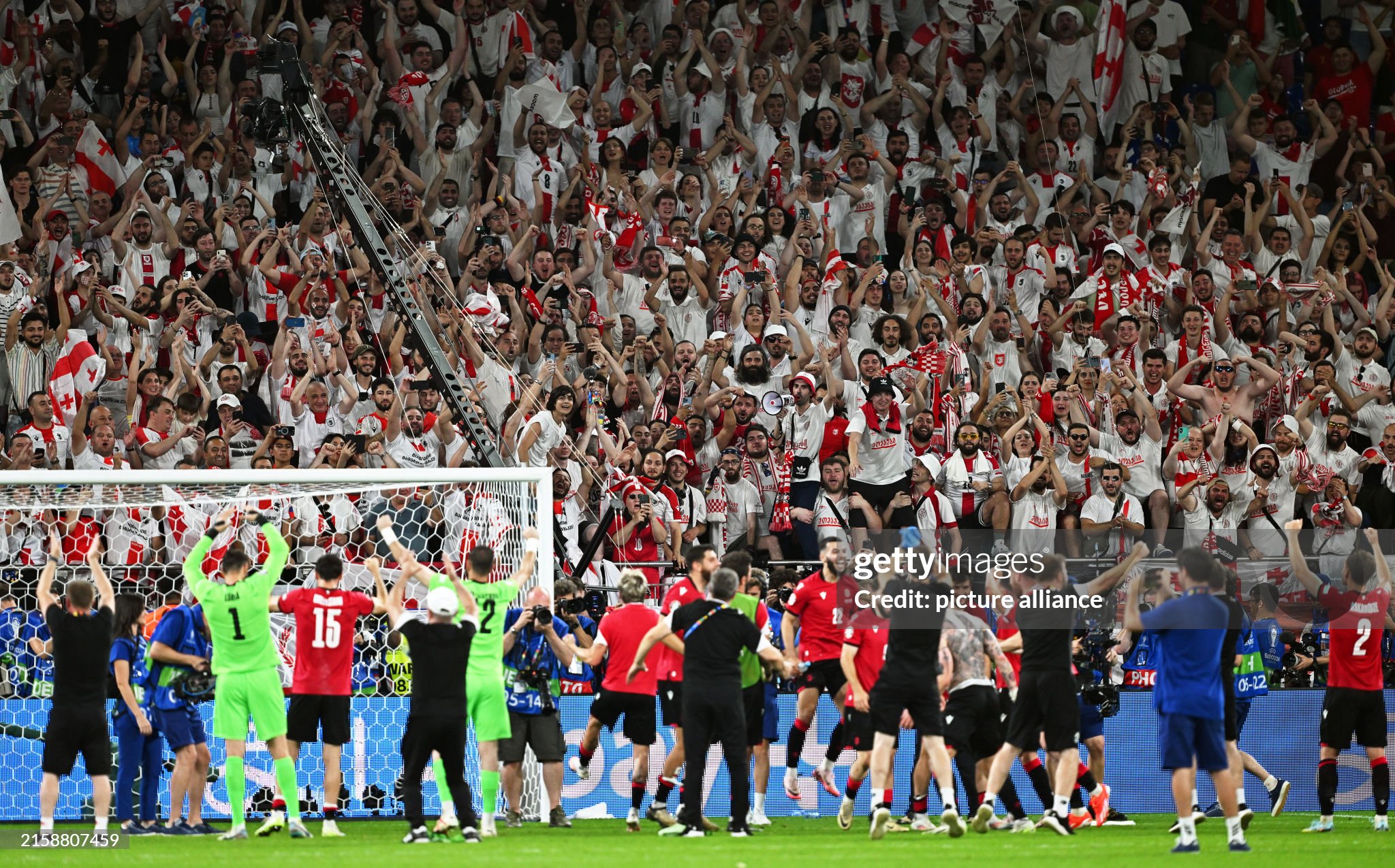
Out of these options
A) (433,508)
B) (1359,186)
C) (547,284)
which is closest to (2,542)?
(433,508)

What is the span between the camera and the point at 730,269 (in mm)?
19734

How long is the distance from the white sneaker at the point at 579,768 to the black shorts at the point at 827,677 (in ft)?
6.36

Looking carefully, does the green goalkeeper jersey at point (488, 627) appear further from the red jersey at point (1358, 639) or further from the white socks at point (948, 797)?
the red jersey at point (1358, 639)

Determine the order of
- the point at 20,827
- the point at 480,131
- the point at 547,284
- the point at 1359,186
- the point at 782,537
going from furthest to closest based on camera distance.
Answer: the point at 1359,186 → the point at 480,131 → the point at 547,284 → the point at 782,537 → the point at 20,827

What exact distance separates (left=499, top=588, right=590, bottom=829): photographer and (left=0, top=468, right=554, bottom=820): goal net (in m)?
0.61

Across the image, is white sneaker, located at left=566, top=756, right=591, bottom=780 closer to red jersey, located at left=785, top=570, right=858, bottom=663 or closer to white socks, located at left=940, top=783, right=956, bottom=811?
red jersey, located at left=785, top=570, right=858, bottom=663

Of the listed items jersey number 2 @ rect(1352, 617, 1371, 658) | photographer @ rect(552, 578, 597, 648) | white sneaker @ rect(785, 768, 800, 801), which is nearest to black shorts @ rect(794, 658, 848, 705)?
white sneaker @ rect(785, 768, 800, 801)

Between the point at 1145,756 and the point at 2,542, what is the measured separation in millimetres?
10081

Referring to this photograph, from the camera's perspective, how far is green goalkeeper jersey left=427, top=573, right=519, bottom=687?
1245 cm

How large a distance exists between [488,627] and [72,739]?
304 centimetres

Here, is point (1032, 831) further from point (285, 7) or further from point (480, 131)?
point (285, 7)

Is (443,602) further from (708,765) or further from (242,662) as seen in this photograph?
(708,765)

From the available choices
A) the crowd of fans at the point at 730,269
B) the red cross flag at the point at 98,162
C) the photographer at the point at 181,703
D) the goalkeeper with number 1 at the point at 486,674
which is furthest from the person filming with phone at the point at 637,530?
the red cross flag at the point at 98,162

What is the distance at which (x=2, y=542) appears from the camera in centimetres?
1495
